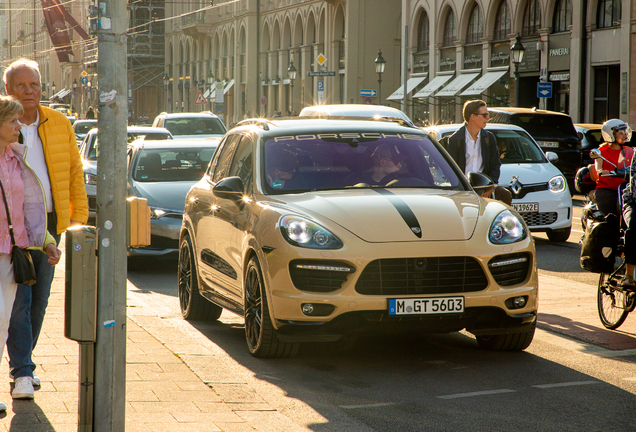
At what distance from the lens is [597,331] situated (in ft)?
25.4

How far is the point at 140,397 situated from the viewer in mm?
5344

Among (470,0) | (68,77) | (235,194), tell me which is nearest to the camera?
(235,194)

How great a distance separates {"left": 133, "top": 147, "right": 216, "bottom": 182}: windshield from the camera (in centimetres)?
1292

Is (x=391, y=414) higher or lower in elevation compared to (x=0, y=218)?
lower

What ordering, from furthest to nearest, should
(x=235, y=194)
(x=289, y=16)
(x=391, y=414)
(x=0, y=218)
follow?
(x=289, y=16), (x=235, y=194), (x=391, y=414), (x=0, y=218)

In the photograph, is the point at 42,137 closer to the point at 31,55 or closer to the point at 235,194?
the point at 235,194

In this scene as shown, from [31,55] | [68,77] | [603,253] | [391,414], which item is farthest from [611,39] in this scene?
[31,55]

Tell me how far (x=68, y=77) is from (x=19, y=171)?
11688 cm

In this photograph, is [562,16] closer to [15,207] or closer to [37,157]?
[37,157]

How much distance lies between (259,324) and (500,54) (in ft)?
127

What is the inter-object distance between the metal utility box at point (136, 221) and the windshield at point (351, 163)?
277cm

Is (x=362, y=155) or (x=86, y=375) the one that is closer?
(x=86, y=375)

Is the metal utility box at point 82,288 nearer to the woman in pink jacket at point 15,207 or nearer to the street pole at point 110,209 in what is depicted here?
the street pole at point 110,209

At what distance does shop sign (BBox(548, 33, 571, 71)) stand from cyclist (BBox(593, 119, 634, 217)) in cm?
3151
